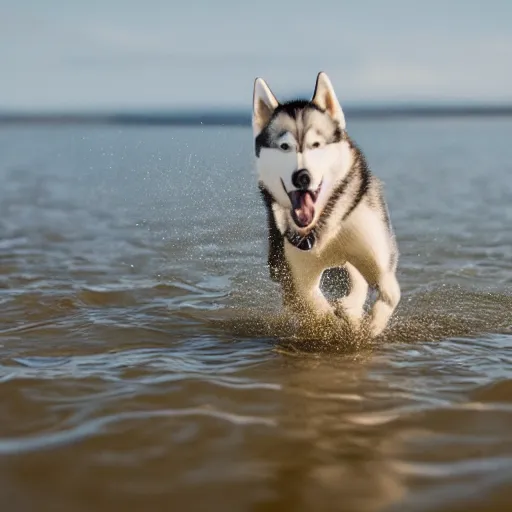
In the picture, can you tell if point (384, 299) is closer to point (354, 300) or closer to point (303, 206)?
point (354, 300)

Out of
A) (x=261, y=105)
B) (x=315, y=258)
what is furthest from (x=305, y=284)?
(x=261, y=105)

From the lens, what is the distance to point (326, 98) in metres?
4.93

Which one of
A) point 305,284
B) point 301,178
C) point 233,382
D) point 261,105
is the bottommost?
point 233,382

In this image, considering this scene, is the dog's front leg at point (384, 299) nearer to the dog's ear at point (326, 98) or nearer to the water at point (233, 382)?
the water at point (233, 382)

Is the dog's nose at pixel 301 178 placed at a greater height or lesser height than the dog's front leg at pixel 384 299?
greater

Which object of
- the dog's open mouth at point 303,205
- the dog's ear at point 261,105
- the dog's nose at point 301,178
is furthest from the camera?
the dog's ear at point 261,105

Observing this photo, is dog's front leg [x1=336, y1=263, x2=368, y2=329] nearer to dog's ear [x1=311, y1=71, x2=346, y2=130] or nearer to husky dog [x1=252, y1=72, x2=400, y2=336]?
husky dog [x1=252, y1=72, x2=400, y2=336]

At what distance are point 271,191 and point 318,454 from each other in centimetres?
188

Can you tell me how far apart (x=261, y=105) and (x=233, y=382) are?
1.56 metres

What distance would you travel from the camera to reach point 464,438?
3648mm

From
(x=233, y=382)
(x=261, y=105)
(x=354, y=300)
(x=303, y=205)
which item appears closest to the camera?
(x=233, y=382)

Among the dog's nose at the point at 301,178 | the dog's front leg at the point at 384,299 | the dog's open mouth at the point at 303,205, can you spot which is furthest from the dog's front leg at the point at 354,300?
the dog's nose at the point at 301,178

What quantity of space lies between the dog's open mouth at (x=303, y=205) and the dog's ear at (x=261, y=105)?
45 centimetres

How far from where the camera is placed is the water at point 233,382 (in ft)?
10.6
